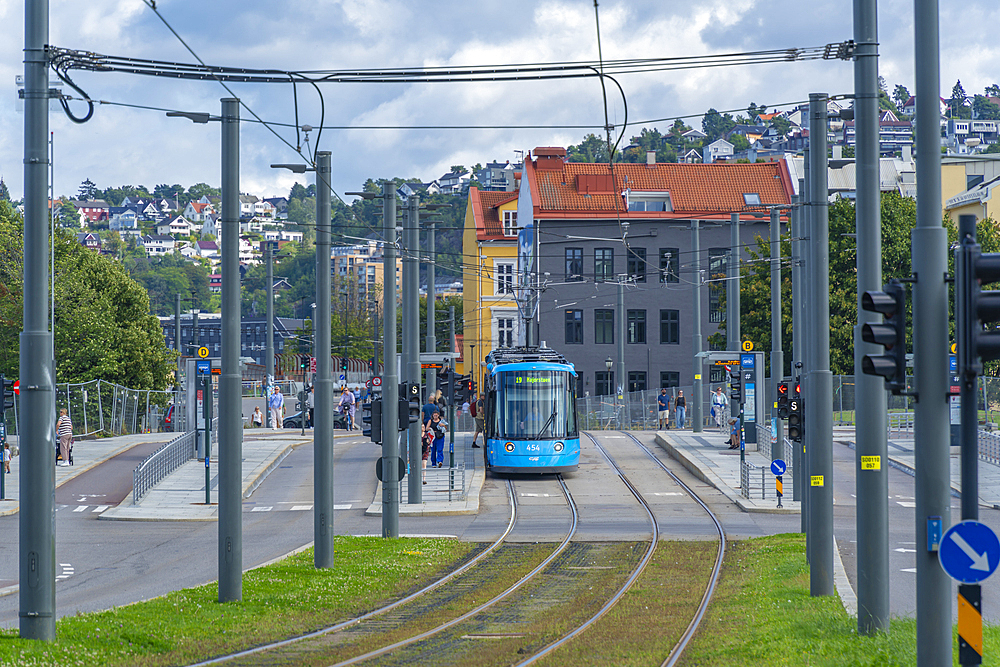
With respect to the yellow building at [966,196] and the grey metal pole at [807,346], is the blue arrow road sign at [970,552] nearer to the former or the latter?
the grey metal pole at [807,346]

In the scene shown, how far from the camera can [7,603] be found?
51.4ft

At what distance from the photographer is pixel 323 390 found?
17578 millimetres

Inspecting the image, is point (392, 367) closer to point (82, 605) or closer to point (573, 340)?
point (82, 605)

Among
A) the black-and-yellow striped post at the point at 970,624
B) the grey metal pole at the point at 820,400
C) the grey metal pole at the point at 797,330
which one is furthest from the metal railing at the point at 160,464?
the black-and-yellow striped post at the point at 970,624

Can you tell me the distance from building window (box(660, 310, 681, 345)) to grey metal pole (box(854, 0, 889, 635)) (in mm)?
59256

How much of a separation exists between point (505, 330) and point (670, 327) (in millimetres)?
13824

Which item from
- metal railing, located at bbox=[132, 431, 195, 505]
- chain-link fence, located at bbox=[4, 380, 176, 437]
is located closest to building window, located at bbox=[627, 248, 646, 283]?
chain-link fence, located at bbox=[4, 380, 176, 437]

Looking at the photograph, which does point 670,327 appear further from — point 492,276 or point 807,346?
point 807,346

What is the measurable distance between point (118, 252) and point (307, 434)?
15703 cm

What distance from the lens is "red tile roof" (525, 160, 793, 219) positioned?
70438 millimetres

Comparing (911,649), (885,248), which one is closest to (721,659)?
(911,649)

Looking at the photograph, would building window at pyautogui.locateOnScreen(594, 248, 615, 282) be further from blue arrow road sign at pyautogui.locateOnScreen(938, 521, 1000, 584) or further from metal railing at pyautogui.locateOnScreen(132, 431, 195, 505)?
blue arrow road sign at pyautogui.locateOnScreen(938, 521, 1000, 584)

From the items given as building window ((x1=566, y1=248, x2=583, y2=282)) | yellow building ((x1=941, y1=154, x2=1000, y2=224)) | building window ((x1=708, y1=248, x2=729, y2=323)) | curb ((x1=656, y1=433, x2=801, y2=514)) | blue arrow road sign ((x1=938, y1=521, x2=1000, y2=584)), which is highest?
yellow building ((x1=941, y1=154, x2=1000, y2=224))

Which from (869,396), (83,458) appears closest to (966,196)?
(83,458)
